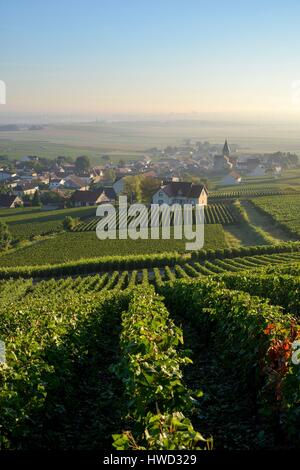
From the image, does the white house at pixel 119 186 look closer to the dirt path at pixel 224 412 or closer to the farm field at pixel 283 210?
the farm field at pixel 283 210

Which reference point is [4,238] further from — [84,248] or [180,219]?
[180,219]

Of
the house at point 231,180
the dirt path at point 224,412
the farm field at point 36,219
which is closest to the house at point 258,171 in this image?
the house at point 231,180

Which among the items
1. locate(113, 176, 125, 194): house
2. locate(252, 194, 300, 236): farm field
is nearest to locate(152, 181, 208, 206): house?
locate(252, 194, 300, 236): farm field

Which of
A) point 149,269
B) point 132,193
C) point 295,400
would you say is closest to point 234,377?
point 295,400

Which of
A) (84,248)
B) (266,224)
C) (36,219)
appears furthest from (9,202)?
(266,224)

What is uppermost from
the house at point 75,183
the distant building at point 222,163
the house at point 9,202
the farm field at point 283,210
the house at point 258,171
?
the distant building at point 222,163
